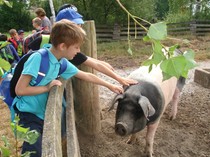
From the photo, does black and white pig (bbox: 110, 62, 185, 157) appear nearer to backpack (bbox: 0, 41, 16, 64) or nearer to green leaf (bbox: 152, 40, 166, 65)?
backpack (bbox: 0, 41, 16, 64)

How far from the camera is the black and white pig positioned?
269 centimetres

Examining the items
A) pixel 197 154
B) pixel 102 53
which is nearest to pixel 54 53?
pixel 197 154

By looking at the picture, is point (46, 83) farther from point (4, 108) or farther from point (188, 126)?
point (4, 108)

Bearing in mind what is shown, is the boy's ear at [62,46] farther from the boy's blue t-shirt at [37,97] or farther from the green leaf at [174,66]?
the green leaf at [174,66]

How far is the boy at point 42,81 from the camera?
6.05ft

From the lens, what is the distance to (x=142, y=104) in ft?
8.66

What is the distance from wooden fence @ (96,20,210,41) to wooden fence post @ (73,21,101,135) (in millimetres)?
8836

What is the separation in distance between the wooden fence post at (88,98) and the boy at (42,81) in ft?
2.87

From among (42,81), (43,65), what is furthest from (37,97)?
(43,65)

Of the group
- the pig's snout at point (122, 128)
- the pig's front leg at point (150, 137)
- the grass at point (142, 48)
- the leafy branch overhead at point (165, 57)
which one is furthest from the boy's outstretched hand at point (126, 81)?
the grass at point (142, 48)

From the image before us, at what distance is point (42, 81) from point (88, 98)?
1076 millimetres

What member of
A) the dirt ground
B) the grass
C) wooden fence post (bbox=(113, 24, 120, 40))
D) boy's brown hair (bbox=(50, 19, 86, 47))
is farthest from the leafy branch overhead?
wooden fence post (bbox=(113, 24, 120, 40))

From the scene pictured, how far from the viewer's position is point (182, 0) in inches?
692

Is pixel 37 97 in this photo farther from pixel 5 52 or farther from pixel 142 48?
pixel 142 48
